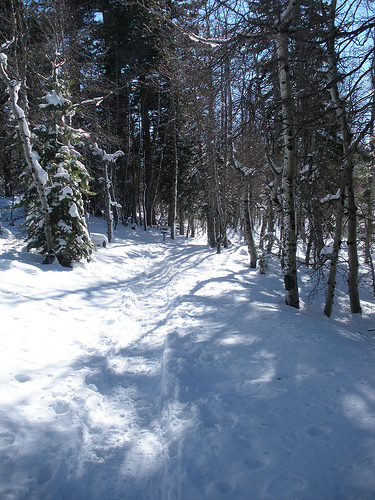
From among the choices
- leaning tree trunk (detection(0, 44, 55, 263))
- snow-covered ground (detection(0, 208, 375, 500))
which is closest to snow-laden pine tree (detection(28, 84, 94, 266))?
leaning tree trunk (detection(0, 44, 55, 263))

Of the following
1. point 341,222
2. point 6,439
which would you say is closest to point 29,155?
point 6,439

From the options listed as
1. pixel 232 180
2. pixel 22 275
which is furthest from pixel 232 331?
pixel 232 180

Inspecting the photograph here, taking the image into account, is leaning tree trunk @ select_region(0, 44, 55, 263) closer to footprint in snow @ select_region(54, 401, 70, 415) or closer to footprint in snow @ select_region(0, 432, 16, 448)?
footprint in snow @ select_region(54, 401, 70, 415)

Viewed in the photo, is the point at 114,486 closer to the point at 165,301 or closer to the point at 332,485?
the point at 332,485

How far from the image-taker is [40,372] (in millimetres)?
3211

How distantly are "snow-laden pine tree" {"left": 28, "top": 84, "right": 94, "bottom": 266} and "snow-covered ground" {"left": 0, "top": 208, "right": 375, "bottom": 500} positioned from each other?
2.68 metres

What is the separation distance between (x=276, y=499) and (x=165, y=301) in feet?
16.0

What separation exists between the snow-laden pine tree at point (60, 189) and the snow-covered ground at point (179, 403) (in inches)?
106

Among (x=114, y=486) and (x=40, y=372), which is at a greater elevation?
(x=40, y=372)

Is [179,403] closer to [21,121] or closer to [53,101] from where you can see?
[21,121]

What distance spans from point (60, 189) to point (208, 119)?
24.1 ft

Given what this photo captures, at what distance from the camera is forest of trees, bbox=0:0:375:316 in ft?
14.5

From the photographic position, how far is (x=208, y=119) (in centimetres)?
1174

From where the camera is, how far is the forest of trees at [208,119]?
14.5 feet
